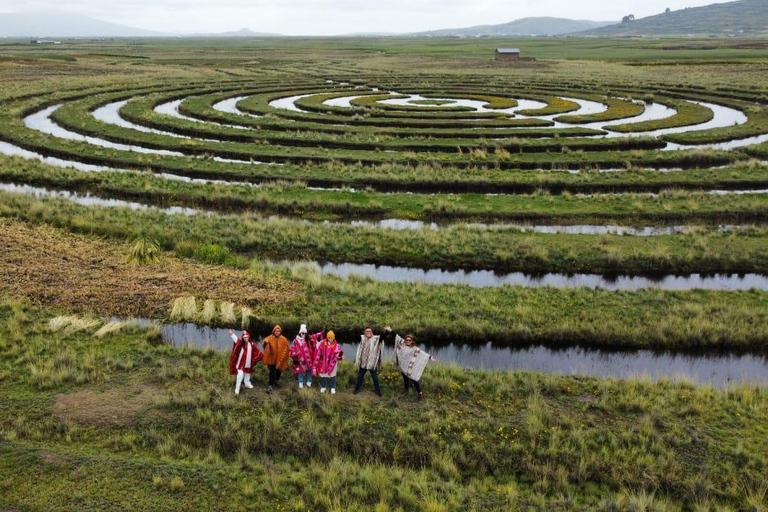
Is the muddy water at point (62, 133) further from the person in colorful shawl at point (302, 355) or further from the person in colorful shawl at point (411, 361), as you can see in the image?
the person in colorful shawl at point (411, 361)

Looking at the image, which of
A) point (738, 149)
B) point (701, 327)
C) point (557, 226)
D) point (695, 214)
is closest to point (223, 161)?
point (557, 226)

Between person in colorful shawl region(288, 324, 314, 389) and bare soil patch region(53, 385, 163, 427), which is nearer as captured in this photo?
bare soil patch region(53, 385, 163, 427)

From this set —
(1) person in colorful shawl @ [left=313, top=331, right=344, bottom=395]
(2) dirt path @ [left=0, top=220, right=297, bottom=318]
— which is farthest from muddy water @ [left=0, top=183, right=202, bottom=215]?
(1) person in colorful shawl @ [left=313, top=331, right=344, bottom=395]

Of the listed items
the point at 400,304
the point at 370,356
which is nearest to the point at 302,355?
the point at 370,356

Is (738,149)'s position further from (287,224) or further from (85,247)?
(85,247)

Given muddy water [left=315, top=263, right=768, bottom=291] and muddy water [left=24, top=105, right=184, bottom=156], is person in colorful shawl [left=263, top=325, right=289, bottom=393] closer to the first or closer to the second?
muddy water [left=315, top=263, right=768, bottom=291]

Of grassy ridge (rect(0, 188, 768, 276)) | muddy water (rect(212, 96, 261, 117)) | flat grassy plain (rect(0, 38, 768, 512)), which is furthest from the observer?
muddy water (rect(212, 96, 261, 117))
